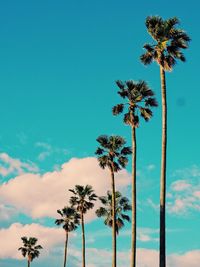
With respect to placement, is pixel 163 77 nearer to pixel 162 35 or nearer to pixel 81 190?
pixel 162 35

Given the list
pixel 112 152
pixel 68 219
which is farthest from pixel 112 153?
pixel 68 219

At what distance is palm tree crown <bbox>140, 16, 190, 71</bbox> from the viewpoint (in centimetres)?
3173

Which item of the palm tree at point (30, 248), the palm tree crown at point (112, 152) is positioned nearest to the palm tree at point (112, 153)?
the palm tree crown at point (112, 152)

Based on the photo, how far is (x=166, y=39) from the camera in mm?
31984

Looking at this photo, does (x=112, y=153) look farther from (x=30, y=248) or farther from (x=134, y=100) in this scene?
(x=30, y=248)

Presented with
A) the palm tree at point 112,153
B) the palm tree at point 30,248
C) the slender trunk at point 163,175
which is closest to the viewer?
the slender trunk at point 163,175

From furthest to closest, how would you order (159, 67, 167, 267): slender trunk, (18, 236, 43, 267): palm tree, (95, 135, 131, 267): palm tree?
(18, 236, 43, 267): palm tree → (95, 135, 131, 267): palm tree → (159, 67, 167, 267): slender trunk

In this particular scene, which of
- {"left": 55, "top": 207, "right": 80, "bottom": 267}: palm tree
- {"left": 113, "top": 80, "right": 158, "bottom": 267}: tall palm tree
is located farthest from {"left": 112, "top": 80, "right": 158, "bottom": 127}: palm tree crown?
{"left": 55, "top": 207, "right": 80, "bottom": 267}: palm tree

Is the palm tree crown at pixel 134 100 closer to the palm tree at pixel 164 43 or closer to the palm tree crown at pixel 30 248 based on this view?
the palm tree at pixel 164 43

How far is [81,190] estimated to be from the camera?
217ft

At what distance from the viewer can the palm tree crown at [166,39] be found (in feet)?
104

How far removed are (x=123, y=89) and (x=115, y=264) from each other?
55.2 feet

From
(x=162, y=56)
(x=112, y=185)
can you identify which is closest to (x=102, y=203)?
(x=112, y=185)

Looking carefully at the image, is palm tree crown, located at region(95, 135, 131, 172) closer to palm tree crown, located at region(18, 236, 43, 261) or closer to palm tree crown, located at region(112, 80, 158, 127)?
palm tree crown, located at region(112, 80, 158, 127)
